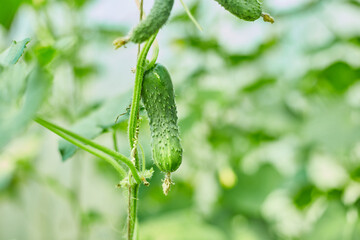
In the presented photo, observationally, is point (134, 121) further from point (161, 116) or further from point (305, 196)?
point (305, 196)

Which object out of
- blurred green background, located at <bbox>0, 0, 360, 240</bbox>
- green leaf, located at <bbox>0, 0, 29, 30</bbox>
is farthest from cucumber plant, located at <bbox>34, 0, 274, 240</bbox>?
green leaf, located at <bbox>0, 0, 29, 30</bbox>

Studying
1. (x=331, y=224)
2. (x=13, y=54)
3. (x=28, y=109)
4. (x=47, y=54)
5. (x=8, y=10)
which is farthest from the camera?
(x=331, y=224)

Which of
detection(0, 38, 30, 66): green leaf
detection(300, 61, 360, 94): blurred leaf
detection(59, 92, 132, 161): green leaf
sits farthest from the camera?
detection(300, 61, 360, 94): blurred leaf

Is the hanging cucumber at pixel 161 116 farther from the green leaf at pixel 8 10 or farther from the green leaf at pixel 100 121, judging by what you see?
the green leaf at pixel 8 10

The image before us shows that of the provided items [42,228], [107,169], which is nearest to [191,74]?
[107,169]

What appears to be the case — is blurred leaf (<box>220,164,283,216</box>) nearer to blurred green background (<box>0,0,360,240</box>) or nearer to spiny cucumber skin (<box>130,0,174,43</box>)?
blurred green background (<box>0,0,360,240</box>)

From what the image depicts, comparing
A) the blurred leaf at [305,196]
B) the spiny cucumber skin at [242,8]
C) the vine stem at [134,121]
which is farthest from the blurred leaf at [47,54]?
the blurred leaf at [305,196]

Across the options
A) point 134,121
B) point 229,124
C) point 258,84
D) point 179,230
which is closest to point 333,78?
point 258,84
